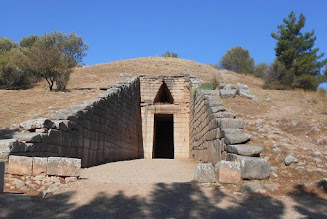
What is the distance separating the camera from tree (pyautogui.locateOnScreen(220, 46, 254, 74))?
40000mm

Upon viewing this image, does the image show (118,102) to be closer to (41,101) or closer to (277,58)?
(41,101)

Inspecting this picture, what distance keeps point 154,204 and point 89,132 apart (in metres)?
4.92

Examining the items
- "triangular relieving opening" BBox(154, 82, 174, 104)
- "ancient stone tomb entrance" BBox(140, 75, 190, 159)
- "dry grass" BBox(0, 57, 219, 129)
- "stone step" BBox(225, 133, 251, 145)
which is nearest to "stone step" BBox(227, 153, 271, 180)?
"stone step" BBox(225, 133, 251, 145)

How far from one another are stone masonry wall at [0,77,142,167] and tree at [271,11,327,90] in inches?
494

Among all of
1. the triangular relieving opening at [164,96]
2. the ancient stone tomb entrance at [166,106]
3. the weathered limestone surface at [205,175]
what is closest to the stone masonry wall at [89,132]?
the ancient stone tomb entrance at [166,106]

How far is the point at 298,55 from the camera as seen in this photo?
888 inches

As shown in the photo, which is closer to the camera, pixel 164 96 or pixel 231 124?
pixel 231 124

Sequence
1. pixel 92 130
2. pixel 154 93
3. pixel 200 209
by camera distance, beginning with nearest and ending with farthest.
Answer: pixel 200 209
pixel 92 130
pixel 154 93

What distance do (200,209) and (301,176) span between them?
2.27 metres

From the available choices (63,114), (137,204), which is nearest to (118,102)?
(63,114)

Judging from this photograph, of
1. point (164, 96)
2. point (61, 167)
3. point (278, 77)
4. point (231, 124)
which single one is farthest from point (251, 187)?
point (278, 77)

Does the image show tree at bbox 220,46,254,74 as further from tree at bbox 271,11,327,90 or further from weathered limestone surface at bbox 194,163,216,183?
weathered limestone surface at bbox 194,163,216,183

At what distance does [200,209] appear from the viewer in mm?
4254

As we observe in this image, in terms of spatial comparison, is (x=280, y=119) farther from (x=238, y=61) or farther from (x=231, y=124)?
(x=238, y=61)
